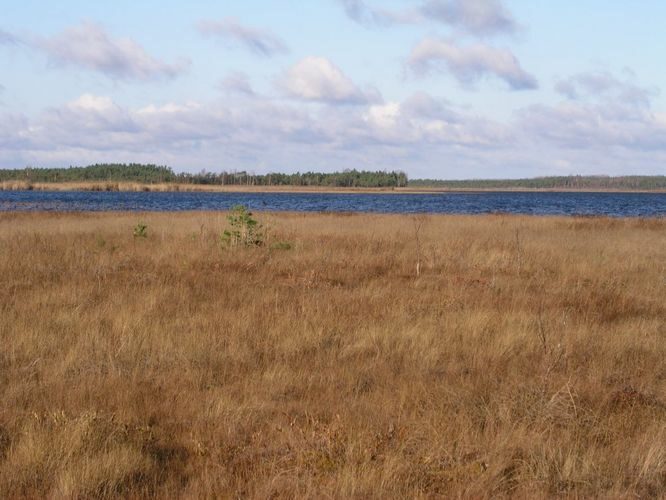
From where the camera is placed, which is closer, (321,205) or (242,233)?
(242,233)

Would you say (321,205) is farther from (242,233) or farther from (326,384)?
(326,384)

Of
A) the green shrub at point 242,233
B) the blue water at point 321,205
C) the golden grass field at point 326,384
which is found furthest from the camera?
the blue water at point 321,205

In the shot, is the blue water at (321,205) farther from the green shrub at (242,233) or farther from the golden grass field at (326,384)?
the golden grass field at (326,384)

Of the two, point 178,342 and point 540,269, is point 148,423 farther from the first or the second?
point 540,269

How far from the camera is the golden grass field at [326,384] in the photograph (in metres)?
4.23

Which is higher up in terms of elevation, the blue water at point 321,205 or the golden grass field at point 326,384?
the blue water at point 321,205

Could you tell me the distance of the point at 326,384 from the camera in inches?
240

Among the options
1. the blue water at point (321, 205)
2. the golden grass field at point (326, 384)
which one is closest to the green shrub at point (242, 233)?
the golden grass field at point (326, 384)

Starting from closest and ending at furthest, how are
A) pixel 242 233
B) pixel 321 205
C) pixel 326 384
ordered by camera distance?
pixel 326 384 < pixel 242 233 < pixel 321 205

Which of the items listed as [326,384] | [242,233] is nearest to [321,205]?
[242,233]

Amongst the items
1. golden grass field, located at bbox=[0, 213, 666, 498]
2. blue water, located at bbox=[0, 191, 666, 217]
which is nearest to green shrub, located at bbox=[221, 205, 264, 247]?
golden grass field, located at bbox=[0, 213, 666, 498]

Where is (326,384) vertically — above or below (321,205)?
below

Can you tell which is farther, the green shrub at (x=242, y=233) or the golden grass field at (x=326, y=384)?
the green shrub at (x=242, y=233)

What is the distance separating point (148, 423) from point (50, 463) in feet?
3.17
